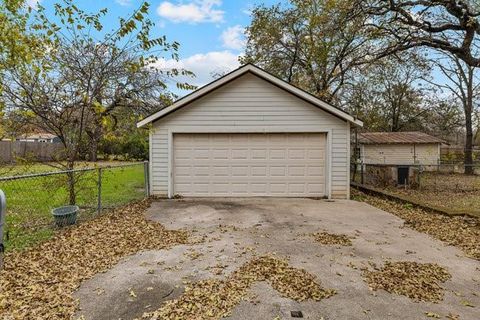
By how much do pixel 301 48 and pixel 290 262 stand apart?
15297 millimetres

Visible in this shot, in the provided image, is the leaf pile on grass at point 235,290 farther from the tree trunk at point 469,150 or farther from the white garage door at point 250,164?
the tree trunk at point 469,150

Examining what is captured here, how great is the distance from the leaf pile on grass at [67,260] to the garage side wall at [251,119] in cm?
339

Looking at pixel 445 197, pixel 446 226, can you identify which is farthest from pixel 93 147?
pixel 445 197

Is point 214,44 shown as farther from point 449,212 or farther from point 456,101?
point 456,101

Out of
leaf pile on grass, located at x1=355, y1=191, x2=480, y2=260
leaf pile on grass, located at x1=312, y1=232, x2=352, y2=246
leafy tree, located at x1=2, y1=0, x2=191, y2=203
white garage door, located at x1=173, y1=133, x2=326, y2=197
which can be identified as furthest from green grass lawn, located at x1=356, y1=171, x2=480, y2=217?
leafy tree, located at x1=2, y1=0, x2=191, y2=203

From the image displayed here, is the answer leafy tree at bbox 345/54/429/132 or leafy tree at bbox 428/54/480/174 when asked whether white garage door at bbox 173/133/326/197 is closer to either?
leafy tree at bbox 345/54/429/132

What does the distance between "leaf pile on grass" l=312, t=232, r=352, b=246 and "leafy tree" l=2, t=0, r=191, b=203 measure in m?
4.32

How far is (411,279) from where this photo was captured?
4094 millimetres

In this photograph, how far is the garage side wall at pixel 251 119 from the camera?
10.5m

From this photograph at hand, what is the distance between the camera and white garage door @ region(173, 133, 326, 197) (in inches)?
420

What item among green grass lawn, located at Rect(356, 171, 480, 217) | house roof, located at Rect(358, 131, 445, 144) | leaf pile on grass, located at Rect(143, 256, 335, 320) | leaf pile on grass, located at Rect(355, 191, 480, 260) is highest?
house roof, located at Rect(358, 131, 445, 144)

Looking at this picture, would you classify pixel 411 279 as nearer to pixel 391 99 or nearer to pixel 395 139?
pixel 395 139

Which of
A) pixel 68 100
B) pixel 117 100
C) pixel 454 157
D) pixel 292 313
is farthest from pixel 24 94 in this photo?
pixel 454 157

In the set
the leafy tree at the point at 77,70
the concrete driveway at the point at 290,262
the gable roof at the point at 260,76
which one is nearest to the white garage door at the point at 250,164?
the gable roof at the point at 260,76
